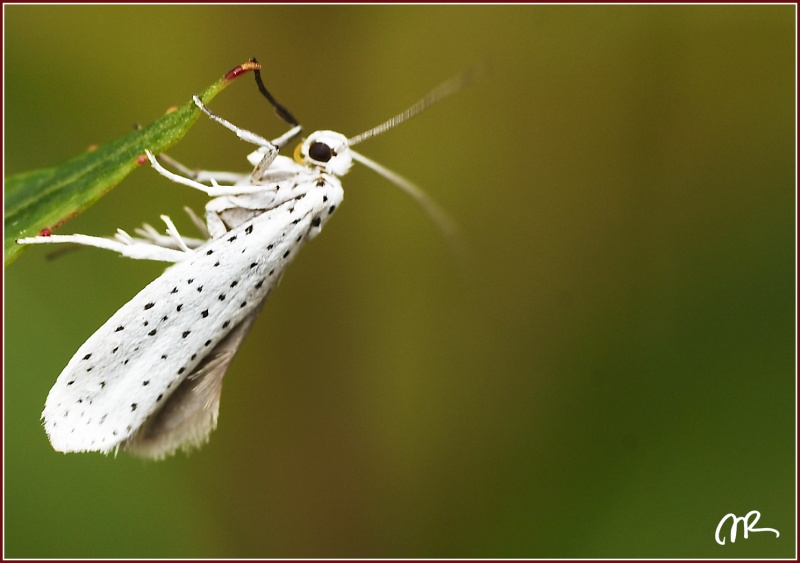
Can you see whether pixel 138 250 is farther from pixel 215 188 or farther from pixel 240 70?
pixel 240 70

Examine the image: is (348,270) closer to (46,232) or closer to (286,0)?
(286,0)

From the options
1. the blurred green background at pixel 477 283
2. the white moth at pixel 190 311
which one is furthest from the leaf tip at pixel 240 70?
the blurred green background at pixel 477 283

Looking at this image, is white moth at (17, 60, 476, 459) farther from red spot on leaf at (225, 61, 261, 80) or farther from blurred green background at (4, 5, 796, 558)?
blurred green background at (4, 5, 796, 558)

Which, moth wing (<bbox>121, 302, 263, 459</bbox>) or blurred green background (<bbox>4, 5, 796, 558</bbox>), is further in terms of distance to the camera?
blurred green background (<bbox>4, 5, 796, 558</bbox>)

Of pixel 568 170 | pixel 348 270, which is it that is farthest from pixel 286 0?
pixel 568 170
